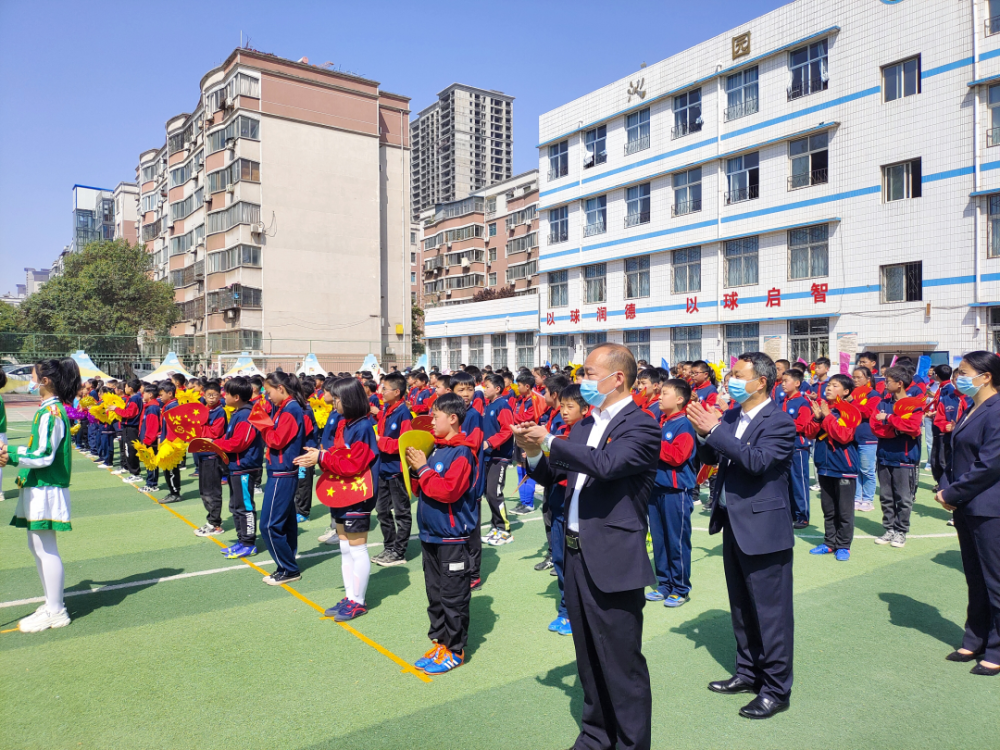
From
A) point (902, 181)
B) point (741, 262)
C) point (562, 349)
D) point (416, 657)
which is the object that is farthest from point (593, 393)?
point (562, 349)

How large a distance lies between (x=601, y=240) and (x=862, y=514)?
73.8ft

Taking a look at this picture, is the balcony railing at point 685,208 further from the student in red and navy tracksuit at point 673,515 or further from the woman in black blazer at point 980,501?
the woman in black blazer at point 980,501

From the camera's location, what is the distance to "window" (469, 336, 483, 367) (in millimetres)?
38938

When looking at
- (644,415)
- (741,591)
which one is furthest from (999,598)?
(644,415)

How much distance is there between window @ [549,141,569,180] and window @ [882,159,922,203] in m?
15.3

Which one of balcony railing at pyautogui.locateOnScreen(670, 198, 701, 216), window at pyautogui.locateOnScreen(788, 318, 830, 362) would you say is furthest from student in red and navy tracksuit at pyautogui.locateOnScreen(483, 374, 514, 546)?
balcony railing at pyautogui.locateOnScreen(670, 198, 701, 216)

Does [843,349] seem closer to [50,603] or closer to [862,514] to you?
[862,514]

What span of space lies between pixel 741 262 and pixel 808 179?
3638 millimetres

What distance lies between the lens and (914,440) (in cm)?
762

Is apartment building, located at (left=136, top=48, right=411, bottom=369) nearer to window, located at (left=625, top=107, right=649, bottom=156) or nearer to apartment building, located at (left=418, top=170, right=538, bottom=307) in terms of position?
apartment building, located at (left=418, top=170, right=538, bottom=307)

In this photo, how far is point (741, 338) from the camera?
24.4 meters

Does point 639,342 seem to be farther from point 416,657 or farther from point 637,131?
point 416,657

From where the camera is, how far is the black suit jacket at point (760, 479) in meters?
3.80

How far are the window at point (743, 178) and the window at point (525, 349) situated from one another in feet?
44.3
